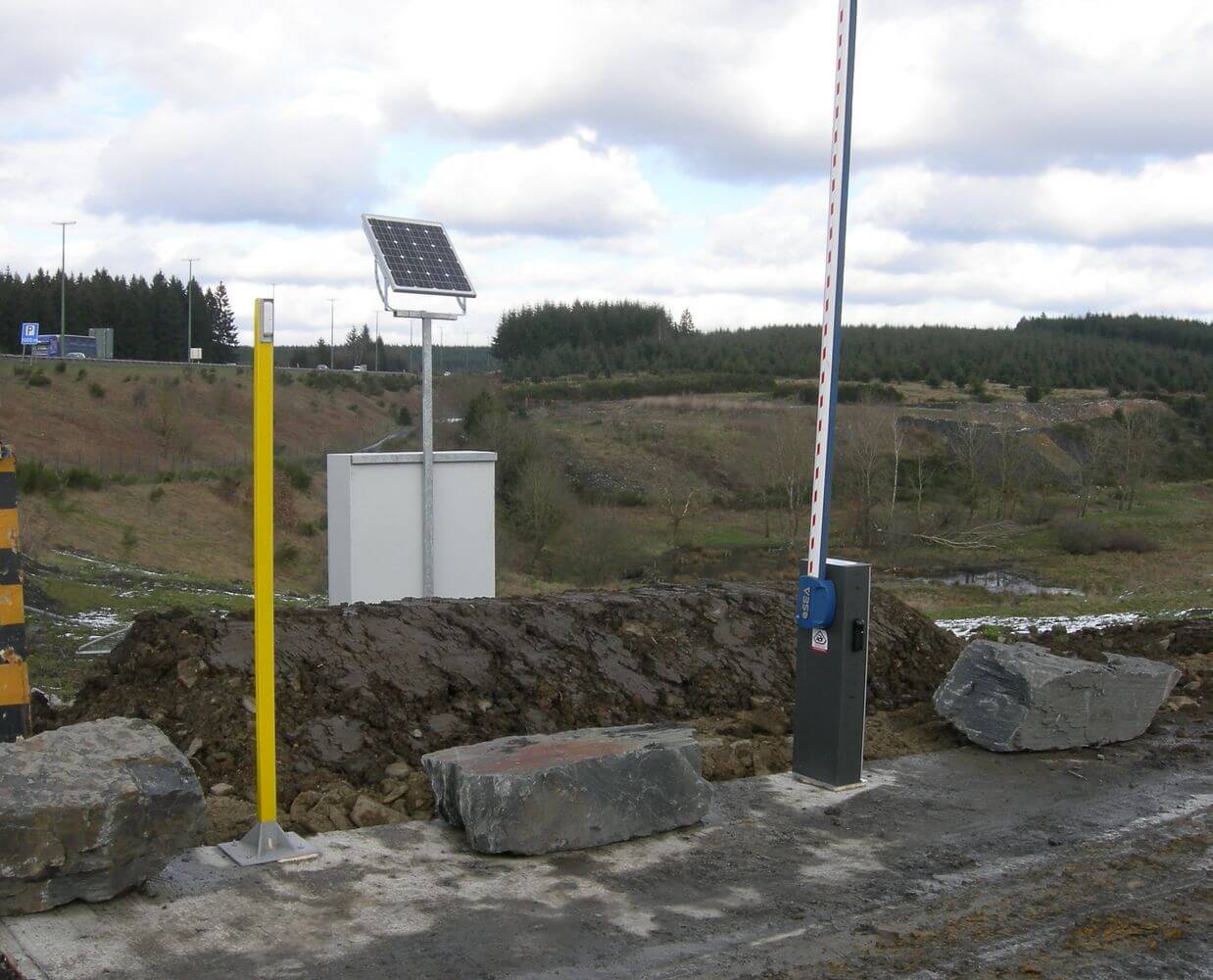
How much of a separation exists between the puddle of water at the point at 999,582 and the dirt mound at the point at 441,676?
2476 centimetres

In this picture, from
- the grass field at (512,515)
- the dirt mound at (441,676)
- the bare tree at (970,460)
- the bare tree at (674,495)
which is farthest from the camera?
the bare tree at (970,460)

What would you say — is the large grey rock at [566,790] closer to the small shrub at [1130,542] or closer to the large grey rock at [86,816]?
the large grey rock at [86,816]

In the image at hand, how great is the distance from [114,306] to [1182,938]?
92435 millimetres

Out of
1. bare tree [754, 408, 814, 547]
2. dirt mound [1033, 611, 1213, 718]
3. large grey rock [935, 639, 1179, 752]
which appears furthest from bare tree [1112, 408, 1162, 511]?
large grey rock [935, 639, 1179, 752]

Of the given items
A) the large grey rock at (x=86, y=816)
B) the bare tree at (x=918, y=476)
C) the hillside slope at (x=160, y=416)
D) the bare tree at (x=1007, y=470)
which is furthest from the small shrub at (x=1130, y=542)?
the large grey rock at (x=86, y=816)

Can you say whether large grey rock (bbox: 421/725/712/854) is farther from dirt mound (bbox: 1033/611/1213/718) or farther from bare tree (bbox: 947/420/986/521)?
bare tree (bbox: 947/420/986/521)

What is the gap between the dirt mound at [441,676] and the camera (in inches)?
245

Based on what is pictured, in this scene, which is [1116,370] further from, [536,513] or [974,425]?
[536,513]

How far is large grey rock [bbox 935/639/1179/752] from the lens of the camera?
7367 mm

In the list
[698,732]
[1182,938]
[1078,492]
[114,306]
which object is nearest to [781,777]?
[698,732]

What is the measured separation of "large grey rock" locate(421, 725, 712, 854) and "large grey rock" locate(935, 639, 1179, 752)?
2.55 metres

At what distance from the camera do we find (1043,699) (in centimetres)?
736

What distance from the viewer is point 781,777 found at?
6789mm

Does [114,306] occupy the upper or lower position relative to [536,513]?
upper
